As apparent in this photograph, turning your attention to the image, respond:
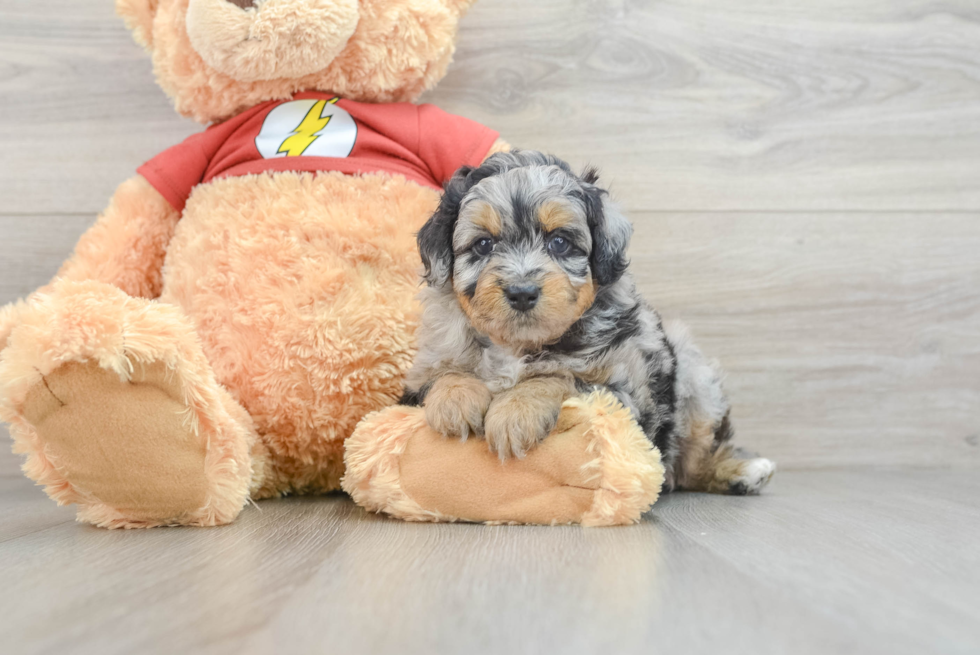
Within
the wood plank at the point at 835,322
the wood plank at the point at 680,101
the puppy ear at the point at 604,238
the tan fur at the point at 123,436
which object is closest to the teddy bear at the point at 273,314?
the tan fur at the point at 123,436

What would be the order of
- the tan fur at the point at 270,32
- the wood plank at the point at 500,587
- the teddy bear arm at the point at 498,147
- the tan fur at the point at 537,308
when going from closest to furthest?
the wood plank at the point at 500,587, the tan fur at the point at 537,308, the tan fur at the point at 270,32, the teddy bear arm at the point at 498,147

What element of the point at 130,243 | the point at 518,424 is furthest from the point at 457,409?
the point at 130,243

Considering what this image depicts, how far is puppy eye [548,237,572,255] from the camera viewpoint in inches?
63.7

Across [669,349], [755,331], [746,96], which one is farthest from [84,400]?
[746,96]

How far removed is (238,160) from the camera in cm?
200

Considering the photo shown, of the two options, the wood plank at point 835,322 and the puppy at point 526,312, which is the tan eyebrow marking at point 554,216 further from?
the wood plank at point 835,322

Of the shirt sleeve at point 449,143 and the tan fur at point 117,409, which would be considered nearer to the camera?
the tan fur at point 117,409

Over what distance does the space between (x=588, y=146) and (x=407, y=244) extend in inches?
33.8

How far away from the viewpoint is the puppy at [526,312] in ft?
5.03

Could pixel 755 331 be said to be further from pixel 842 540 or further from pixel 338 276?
pixel 338 276

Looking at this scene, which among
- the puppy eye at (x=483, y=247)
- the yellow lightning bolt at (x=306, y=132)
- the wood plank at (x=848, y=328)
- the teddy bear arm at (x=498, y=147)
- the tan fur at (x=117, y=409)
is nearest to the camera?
the tan fur at (x=117, y=409)

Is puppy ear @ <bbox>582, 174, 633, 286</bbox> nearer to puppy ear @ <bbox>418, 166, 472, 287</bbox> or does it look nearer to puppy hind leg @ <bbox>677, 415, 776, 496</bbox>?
puppy ear @ <bbox>418, 166, 472, 287</bbox>

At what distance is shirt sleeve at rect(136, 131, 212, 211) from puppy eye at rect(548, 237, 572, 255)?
3.48 feet

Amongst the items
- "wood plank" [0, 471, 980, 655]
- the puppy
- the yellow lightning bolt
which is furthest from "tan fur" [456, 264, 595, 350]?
the yellow lightning bolt
